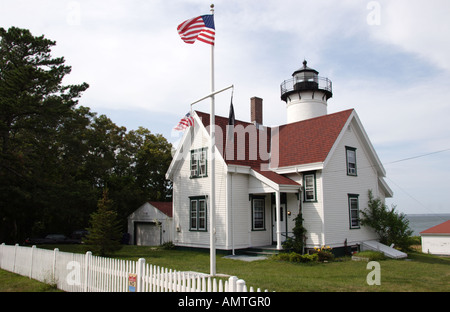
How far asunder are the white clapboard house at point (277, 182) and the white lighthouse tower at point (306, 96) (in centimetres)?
451

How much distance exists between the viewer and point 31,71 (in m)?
19.6

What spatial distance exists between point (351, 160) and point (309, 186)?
353 centimetres

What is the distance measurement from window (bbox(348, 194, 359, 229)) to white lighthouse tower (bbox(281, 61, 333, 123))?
8.64 m

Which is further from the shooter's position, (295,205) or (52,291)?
(295,205)

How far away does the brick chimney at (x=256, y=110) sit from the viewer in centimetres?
2372

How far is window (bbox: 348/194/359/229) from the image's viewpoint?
19.1m

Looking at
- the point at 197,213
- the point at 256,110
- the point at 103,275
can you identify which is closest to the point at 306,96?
the point at 256,110

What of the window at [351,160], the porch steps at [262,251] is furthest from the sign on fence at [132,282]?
the window at [351,160]

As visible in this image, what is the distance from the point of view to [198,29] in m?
11.4

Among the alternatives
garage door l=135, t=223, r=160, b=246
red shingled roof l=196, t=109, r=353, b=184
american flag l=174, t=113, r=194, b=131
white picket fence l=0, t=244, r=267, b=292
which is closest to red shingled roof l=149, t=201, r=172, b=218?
garage door l=135, t=223, r=160, b=246

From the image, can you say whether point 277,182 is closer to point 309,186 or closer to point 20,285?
point 309,186

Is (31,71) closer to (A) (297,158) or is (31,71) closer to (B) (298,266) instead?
(A) (297,158)
